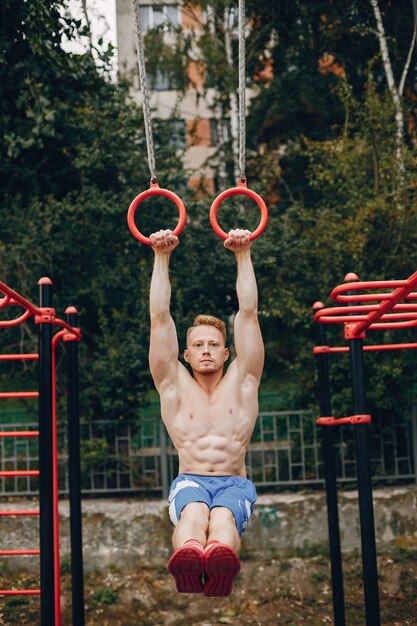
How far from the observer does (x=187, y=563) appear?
2.80m

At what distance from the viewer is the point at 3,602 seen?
667 cm

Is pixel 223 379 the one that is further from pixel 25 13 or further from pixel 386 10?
pixel 386 10

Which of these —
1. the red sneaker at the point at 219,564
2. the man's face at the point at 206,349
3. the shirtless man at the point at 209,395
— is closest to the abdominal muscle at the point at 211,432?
the shirtless man at the point at 209,395

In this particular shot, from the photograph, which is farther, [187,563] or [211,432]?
[211,432]

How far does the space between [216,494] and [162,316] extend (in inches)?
33.0

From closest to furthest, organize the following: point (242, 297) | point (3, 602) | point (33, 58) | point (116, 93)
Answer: point (242, 297)
point (3, 602)
point (33, 58)
point (116, 93)

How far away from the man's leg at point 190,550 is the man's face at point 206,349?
0.69 metres

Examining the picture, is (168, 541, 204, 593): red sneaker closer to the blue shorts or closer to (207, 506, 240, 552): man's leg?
(207, 506, 240, 552): man's leg

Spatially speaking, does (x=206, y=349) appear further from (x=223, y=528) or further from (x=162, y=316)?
(x=223, y=528)

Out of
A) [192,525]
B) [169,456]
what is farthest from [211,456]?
[169,456]

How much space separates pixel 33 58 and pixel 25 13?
1.55 ft

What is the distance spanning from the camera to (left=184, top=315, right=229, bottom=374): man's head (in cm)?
356

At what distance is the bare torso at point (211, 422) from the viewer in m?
3.46

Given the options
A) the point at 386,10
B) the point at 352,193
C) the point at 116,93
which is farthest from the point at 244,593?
the point at 386,10
